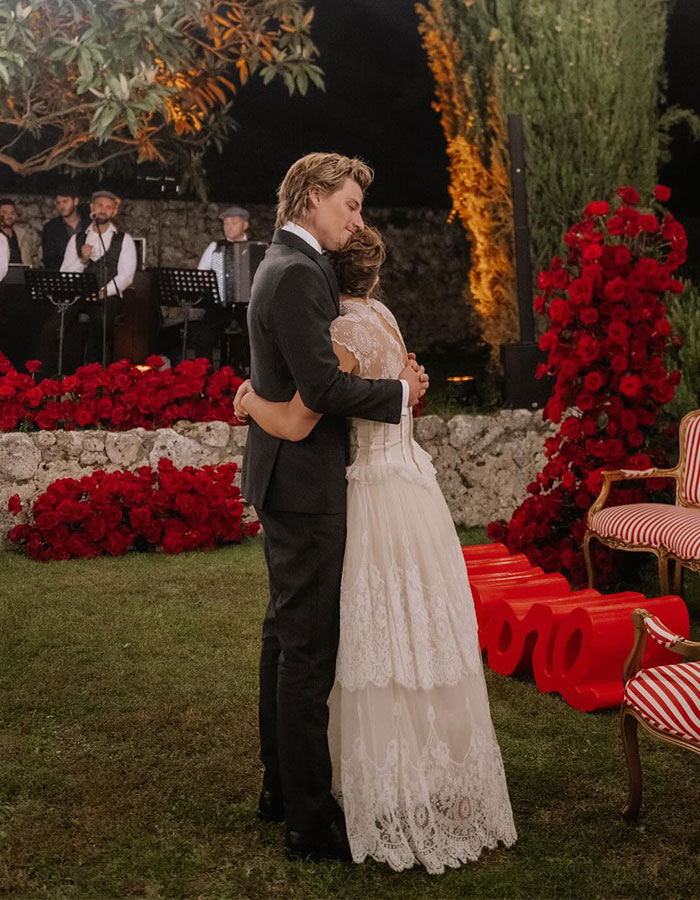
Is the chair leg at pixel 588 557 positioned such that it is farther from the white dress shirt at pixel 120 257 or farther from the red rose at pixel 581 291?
the white dress shirt at pixel 120 257

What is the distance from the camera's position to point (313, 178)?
2.40 meters

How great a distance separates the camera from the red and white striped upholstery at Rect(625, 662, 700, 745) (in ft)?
8.11

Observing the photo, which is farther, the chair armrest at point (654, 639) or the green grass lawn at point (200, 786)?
the chair armrest at point (654, 639)

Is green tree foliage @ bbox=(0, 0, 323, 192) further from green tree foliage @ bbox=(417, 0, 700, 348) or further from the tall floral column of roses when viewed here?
the tall floral column of roses

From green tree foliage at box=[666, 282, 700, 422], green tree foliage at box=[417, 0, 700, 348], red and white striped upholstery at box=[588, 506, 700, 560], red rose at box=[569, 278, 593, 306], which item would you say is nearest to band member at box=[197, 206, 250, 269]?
green tree foliage at box=[417, 0, 700, 348]

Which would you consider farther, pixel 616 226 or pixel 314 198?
pixel 616 226

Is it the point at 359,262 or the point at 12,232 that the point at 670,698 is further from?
the point at 12,232

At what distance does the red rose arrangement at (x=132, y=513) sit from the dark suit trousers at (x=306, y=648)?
12.6ft

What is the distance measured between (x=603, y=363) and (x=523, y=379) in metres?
1.65

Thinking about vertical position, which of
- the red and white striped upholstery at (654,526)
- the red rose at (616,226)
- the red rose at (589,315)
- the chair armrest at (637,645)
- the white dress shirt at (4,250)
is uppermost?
the white dress shirt at (4,250)

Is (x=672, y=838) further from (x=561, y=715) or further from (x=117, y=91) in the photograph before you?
(x=117, y=91)

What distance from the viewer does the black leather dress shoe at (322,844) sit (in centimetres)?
248

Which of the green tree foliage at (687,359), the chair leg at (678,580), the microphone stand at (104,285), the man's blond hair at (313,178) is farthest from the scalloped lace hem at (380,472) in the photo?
the microphone stand at (104,285)

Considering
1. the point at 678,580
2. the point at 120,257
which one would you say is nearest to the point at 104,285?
the point at 120,257
